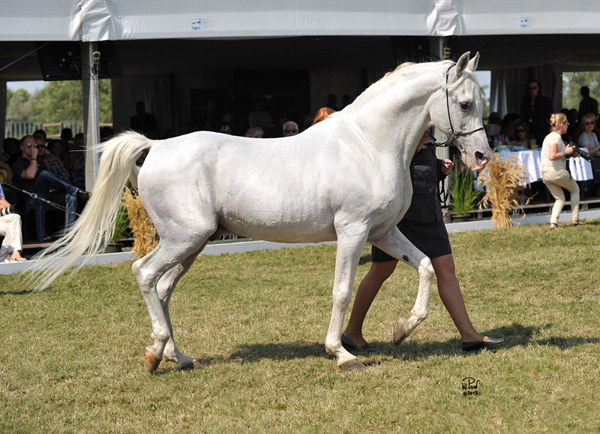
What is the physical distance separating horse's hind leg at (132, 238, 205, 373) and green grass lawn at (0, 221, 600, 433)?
0.73 ft

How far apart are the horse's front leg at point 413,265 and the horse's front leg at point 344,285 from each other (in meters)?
0.26

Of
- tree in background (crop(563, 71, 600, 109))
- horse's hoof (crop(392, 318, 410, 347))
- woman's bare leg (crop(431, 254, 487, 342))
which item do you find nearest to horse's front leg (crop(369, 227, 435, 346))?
horse's hoof (crop(392, 318, 410, 347))

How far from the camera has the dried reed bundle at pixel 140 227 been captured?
10.6 meters

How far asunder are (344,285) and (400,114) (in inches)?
48.4

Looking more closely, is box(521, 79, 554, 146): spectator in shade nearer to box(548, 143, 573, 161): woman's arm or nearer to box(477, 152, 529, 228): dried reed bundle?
box(477, 152, 529, 228): dried reed bundle

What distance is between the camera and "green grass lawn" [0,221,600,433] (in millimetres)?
4422

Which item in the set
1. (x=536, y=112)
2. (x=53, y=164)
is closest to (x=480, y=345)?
(x=53, y=164)

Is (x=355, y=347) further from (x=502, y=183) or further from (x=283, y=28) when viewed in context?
(x=502, y=183)

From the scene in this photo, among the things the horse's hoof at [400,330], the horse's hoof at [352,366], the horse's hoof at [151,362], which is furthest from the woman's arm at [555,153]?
the horse's hoof at [151,362]

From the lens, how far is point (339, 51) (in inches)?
675

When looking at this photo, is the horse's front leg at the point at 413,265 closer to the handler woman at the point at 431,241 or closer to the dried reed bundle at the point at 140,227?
the handler woman at the point at 431,241

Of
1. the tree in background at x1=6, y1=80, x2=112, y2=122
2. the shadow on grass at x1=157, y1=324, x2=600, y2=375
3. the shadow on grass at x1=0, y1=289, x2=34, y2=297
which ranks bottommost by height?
the shadow on grass at x1=0, y1=289, x2=34, y2=297

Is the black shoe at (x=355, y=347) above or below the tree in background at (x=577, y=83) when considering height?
below

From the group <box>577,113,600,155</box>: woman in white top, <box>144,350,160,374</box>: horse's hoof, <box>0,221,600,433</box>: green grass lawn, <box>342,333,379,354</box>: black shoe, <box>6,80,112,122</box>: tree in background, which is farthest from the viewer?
<box>6,80,112,122</box>: tree in background
